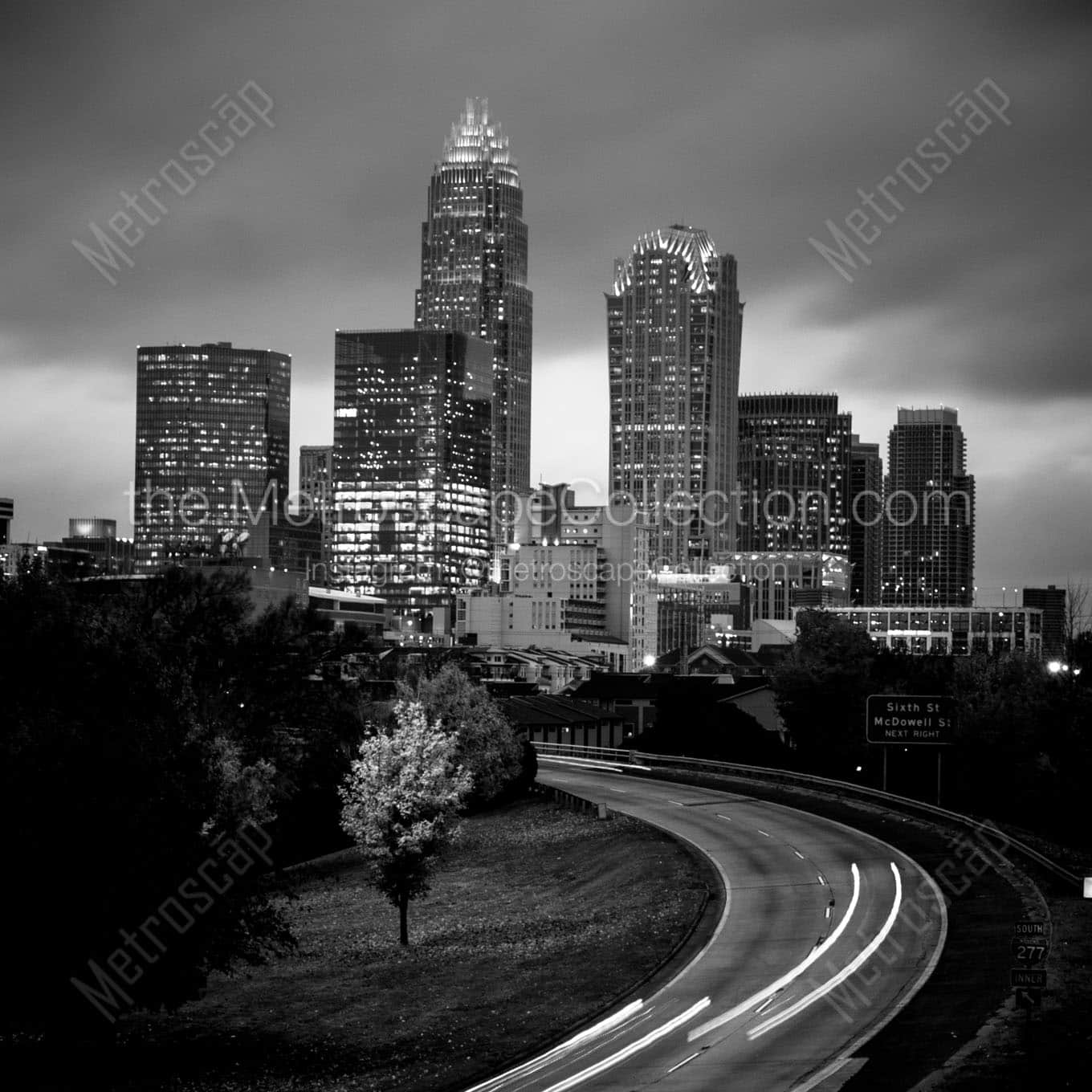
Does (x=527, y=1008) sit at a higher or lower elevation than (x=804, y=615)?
lower

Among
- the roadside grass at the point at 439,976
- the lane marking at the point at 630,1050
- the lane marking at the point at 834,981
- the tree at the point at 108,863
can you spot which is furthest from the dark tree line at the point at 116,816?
the lane marking at the point at 834,981

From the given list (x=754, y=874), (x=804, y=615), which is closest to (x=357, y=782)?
(x=754, y=874)

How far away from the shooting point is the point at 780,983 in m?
38.7

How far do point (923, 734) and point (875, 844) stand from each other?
1101 centimetres

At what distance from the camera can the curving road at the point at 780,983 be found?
3148 cm

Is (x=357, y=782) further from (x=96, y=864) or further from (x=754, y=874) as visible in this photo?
(x=96, y=864)

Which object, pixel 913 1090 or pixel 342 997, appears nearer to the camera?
pixel 913 1090

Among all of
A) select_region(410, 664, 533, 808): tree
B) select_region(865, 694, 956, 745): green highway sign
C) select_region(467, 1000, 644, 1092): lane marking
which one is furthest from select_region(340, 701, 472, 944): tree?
select_region(410, 664, 533, 808): tree

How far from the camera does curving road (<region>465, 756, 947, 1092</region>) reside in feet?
103

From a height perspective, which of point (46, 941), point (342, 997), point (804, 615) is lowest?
point (342, 997)

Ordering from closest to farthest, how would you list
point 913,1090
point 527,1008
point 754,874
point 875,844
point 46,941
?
point 913,1090
point 46,941
point 527,1008
point 754,874
point 875,844

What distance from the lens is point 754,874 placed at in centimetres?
5519

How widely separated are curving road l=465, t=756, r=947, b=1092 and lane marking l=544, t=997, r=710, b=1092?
46 millimetres

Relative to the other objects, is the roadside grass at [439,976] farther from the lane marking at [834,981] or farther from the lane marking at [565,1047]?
the lane marking at [834,981]
